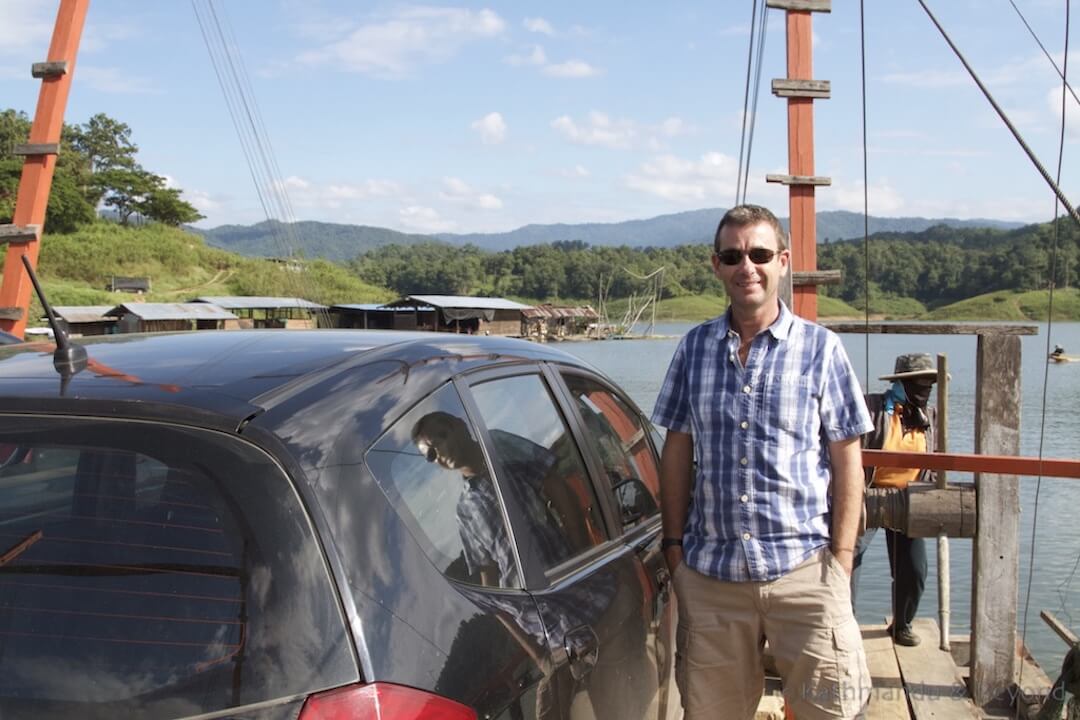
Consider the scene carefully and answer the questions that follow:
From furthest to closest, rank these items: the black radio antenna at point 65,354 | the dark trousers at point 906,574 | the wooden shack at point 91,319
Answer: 1. the wooden shack at point 91,319
2. the dark trousers at point 906,574
3. the black radio antenna at point 65,354

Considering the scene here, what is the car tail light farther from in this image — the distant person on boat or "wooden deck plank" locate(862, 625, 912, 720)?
the distant person on boat

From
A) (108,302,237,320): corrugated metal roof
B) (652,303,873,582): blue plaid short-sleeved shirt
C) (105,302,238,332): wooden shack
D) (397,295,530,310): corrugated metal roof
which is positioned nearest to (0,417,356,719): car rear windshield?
(652,303,873,582): blue plaid short-sleeved shirt

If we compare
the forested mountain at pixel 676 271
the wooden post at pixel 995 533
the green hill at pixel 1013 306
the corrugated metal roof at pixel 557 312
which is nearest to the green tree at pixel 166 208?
the forested mountain at pixel 676 271

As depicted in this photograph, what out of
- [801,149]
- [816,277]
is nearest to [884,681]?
[816,277]

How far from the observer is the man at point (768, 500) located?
283cm

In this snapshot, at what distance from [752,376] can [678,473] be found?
0.40 m

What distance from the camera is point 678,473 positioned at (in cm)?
308

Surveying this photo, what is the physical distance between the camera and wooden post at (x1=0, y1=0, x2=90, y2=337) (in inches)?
397

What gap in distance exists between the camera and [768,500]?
2.83 meters

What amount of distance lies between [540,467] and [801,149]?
4.81 meters

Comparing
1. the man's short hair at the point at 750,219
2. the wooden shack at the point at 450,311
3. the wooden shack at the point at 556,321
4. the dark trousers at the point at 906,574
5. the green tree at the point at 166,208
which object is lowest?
the wooden shack at the point at 556,321

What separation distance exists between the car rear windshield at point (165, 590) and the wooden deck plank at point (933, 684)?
3837 millimetres

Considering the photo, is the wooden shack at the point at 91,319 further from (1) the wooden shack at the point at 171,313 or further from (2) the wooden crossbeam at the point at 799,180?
(2) the wooden crossbeam at the point at 799,180

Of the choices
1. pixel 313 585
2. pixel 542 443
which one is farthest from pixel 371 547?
pixel 542 443
